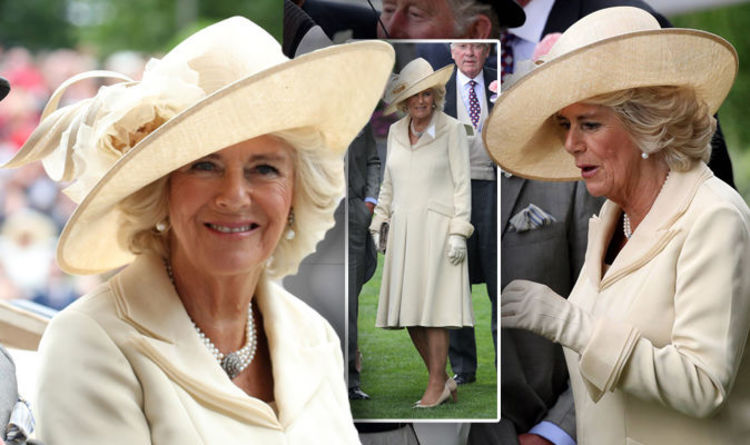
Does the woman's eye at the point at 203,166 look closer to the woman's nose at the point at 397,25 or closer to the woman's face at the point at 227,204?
the woman's face at the point at 227,204

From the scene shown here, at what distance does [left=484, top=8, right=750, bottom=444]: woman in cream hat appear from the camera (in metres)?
3.34

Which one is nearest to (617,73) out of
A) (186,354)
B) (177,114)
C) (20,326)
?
(177,114)

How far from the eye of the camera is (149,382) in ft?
7.72

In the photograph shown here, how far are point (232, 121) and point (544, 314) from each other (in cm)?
160

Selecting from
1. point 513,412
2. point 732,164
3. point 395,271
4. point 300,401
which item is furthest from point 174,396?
point 732,164

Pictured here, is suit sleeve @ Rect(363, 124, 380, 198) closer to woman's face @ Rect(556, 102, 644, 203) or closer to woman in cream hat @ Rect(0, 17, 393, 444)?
woman's face @ Rect(556, 102, 644, 203)

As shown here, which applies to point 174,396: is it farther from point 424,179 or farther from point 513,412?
point 513,412

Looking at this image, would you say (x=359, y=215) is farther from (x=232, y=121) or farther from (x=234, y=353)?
(x=232, y=121)

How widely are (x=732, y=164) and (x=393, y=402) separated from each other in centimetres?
156

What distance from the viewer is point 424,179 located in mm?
3947

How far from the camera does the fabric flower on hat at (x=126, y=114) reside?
235 centimetres

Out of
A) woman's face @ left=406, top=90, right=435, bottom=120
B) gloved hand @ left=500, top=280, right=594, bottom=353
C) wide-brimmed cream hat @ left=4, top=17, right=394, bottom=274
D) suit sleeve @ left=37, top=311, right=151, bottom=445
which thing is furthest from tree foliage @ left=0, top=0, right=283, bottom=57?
suit sleeve @ left=37, top=311, right=151, bottom=445

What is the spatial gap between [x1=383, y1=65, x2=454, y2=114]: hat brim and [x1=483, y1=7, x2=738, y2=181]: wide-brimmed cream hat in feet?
0.98

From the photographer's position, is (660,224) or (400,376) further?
(400,376)
